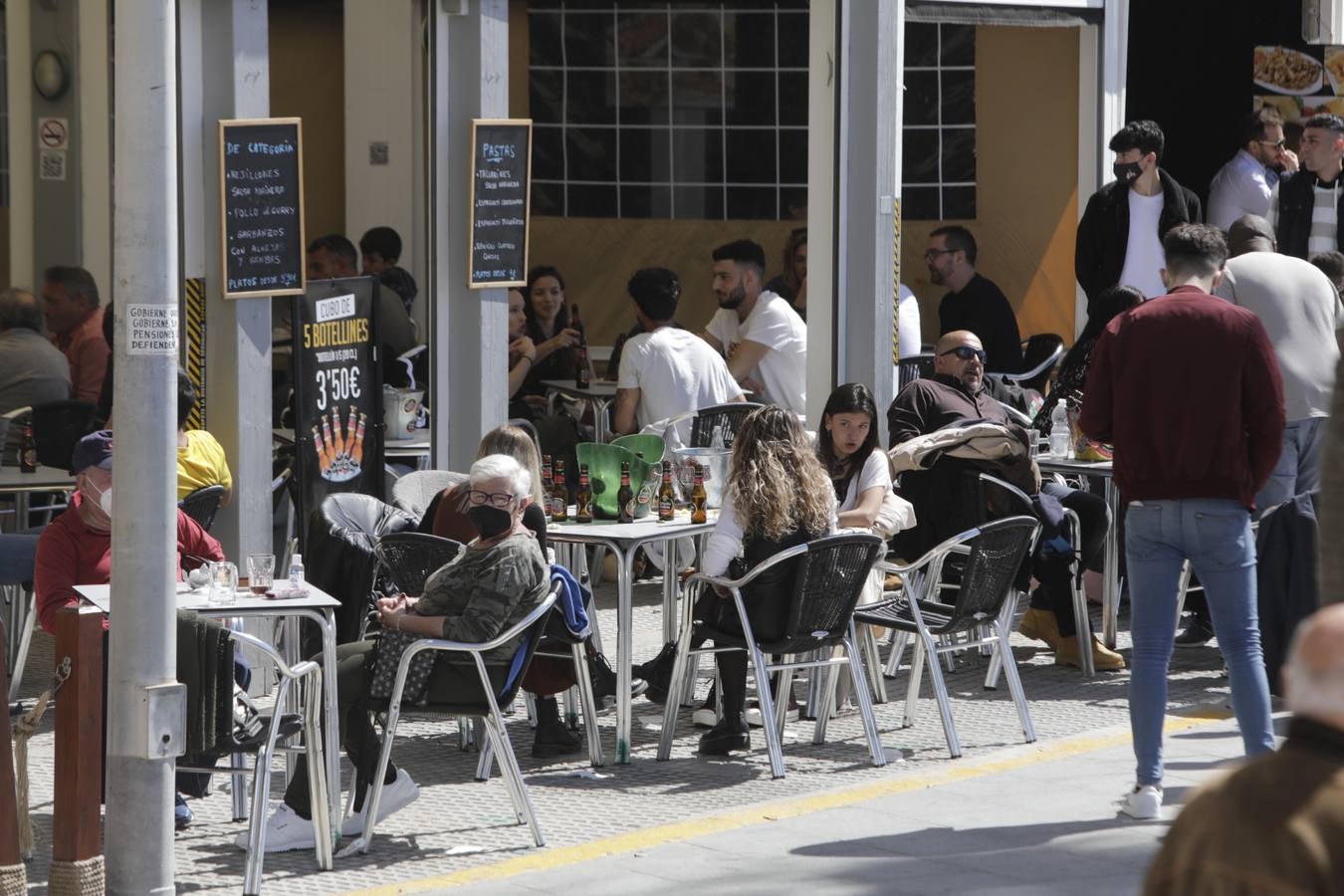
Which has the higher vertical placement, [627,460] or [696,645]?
[627,460]

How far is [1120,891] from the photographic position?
5.71 meters

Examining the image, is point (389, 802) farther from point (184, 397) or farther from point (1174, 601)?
point (1174, 601)

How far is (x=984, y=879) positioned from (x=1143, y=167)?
21.4 ft

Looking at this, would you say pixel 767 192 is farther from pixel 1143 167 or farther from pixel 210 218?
pixel 210 218

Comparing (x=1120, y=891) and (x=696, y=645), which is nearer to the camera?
(x=1120, y=891)

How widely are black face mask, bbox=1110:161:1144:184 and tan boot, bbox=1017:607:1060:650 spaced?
3311 millimetres

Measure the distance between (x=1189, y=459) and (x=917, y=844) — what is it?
1.41m

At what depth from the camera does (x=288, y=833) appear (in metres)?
6.34

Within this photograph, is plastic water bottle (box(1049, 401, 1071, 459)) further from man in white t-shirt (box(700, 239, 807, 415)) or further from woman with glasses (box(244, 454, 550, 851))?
woman with glasses (box(244, 454, 550, 851))

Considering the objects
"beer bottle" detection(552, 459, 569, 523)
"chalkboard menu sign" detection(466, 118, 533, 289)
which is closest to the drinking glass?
"beer bottle" detection(552, 459, 569, 523)

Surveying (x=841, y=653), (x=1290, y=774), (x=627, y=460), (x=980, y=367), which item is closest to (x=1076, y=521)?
(x=980, y=367)

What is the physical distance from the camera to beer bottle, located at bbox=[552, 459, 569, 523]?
805 cm

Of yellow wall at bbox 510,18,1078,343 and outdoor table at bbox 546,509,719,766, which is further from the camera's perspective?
yellow wall at bbox 510,18,1078,343

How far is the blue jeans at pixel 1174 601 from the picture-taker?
6320 millimetres
